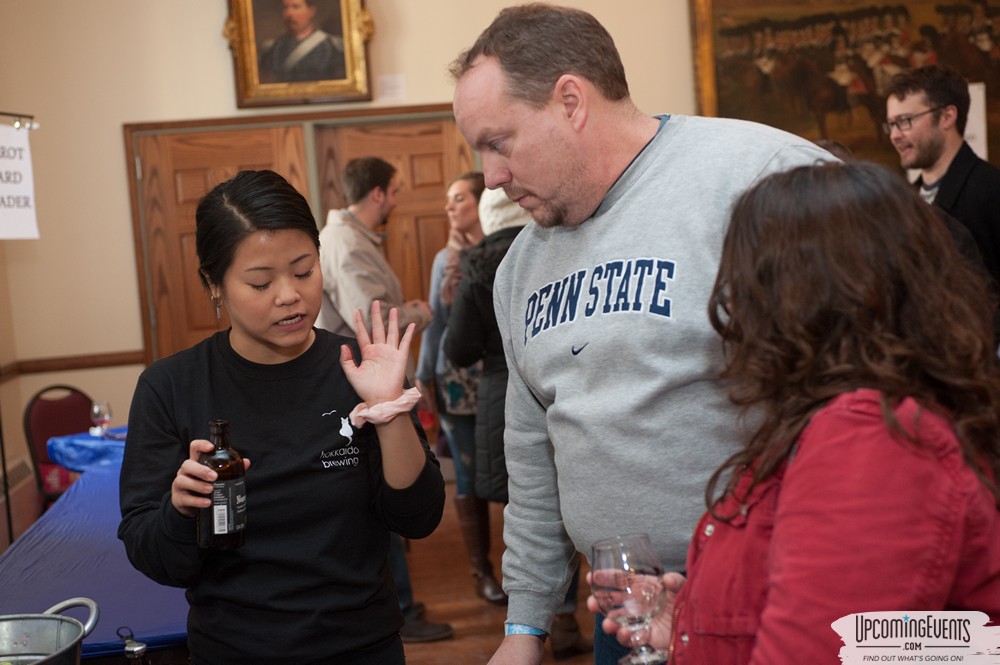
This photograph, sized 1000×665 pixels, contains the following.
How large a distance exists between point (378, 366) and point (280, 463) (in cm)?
23

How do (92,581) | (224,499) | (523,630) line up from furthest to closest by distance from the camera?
(92,581) < (523,630) < (224,499)

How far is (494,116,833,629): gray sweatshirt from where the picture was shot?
1.51 m

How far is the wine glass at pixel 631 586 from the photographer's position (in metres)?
1.33

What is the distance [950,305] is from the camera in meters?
1.11

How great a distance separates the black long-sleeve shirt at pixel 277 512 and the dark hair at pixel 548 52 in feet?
2.00

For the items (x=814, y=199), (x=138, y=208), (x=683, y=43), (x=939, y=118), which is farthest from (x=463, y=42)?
(x=814, y=199)

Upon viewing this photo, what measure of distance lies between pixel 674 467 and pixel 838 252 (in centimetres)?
51

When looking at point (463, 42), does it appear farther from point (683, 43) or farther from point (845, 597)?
point (845, 597)

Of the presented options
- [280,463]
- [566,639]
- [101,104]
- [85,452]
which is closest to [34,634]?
[280,463]

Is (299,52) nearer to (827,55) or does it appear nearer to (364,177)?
(364,177)

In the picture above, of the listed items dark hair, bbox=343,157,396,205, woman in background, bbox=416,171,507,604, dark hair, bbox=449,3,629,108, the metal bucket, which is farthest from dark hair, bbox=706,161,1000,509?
dark hair, bbox=343,157,396,205

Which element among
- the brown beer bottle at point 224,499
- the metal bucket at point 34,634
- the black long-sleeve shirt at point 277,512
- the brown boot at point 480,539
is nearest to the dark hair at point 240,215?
the black long-sleeve shirt at point 277,512

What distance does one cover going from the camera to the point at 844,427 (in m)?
1.05

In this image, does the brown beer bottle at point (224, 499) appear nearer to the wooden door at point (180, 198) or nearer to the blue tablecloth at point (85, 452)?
the blue tablecloth at point (85, 452)
